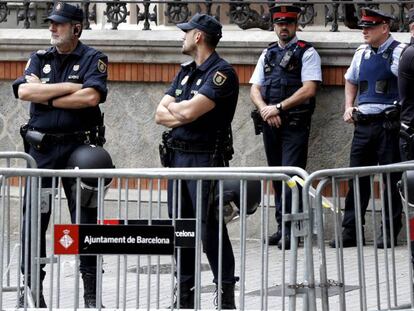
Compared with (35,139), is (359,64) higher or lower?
higher

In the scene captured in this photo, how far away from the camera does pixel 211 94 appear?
31.6 feet

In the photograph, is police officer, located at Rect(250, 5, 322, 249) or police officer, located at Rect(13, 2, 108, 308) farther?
police officer, located at Rect(250, 5, 322, 249)

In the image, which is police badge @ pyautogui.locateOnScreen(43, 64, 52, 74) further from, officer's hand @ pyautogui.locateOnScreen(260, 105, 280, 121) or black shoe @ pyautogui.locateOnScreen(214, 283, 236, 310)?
officer's hand @ pyautogui.locateOnScreen(260, 105, 280, 121)

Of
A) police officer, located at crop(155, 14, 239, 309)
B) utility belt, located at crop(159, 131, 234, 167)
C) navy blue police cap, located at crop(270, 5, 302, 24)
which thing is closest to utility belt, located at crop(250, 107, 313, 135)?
navy blue police cap, located at crop(270, 5, 302, 24)

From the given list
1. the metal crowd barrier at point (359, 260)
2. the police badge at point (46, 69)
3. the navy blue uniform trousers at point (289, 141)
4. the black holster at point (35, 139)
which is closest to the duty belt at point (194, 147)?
the black holster at point (35, 139)

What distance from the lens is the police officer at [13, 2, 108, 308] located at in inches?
392

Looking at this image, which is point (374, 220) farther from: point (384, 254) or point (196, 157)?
point (196, 157)

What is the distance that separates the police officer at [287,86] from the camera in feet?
41.2

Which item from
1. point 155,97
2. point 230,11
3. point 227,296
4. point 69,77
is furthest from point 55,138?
point 230,11

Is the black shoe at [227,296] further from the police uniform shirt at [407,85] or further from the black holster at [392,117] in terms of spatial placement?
the black holster at [392,117]

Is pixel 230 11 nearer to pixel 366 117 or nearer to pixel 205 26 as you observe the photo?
pixel 366 117

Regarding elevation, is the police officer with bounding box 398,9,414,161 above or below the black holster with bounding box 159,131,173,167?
above

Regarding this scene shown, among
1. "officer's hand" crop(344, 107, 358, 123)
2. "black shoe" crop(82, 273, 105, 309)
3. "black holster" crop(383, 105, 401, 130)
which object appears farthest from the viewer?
"officer's hand" crop(344, 107, 358, 123)

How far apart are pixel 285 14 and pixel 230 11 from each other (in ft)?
3.02
